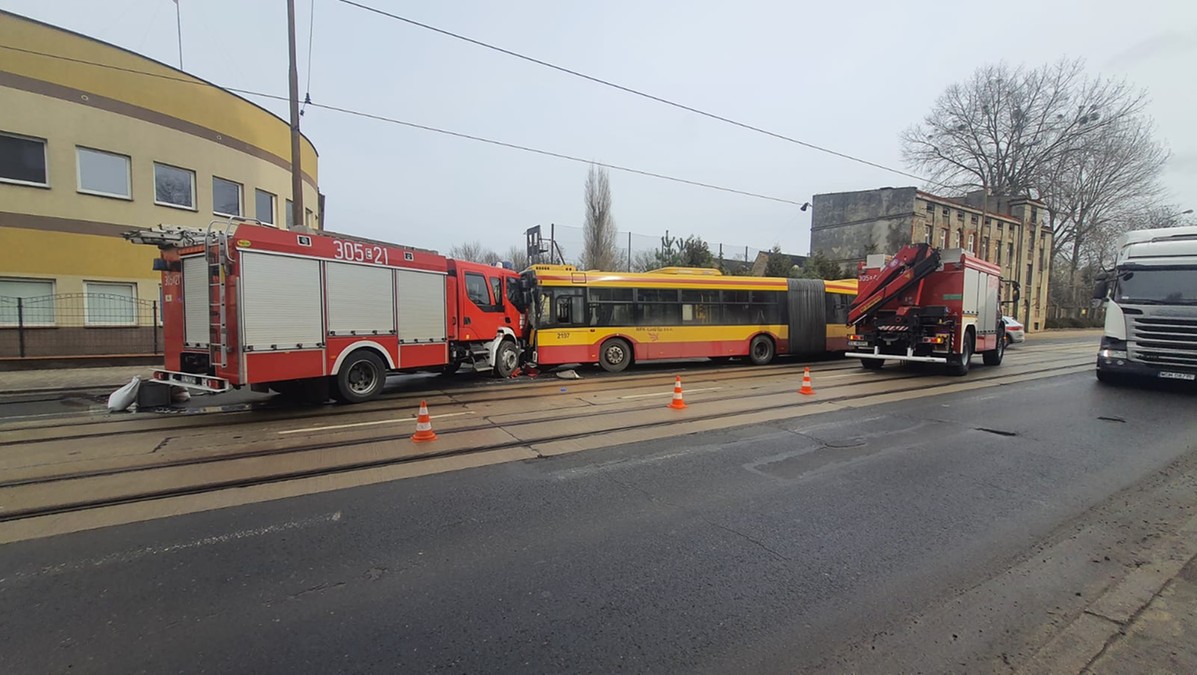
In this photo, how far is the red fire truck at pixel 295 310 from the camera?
24.6 ft

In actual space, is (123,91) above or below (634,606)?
above

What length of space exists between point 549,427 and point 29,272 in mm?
17525

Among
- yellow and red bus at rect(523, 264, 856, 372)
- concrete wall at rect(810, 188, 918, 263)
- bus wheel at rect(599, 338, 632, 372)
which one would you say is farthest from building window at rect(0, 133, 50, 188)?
concrete wall at rect(810, 188, 918, 263)

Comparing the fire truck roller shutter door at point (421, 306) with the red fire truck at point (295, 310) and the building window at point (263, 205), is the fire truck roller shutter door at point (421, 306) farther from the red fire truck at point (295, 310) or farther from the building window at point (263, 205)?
the building window at point (263, 205)

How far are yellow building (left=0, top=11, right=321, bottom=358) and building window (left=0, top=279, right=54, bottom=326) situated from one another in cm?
3

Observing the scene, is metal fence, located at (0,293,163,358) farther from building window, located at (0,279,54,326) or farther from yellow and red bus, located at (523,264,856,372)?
yellow and red bus, located at (523,264,856,372)

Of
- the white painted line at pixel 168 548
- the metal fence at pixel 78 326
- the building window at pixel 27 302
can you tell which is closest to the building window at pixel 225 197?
the metal fence at pixel 78 326

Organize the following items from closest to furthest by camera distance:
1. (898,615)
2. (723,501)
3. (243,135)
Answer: (898,615)
(723,501)
(243,135)

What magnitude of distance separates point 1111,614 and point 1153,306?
1061 cm

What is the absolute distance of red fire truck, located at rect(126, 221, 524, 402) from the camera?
7.48 m

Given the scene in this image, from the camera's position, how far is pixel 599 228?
33750 millimetres

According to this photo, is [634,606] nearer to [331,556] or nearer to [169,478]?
[331,556]

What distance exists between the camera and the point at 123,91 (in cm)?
1565

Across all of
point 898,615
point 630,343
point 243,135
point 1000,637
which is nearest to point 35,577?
point 898,615
